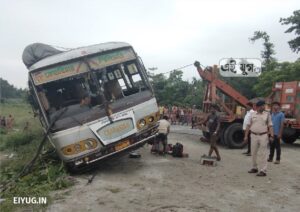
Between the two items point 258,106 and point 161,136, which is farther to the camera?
point 161,136

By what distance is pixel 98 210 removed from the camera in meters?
6.62

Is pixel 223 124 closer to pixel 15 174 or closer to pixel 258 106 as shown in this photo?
pixel 258 106

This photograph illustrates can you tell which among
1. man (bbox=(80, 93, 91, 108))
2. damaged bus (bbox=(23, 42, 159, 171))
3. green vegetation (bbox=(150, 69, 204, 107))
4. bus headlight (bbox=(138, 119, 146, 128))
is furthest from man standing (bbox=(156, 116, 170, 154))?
green vegetation (bbox=(150, 69, 204, 107))

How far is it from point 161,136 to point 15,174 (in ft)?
14.3

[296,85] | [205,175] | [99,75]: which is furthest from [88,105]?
[296,85]

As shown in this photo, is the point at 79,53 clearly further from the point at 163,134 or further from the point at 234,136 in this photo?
the point at 234,136

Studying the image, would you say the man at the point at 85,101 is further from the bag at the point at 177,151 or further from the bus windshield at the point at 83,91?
the bag at the point at 177,151

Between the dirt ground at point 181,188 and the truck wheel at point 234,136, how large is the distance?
3109 mm

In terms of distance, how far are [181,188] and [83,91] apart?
332 cm

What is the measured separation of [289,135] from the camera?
16000mm

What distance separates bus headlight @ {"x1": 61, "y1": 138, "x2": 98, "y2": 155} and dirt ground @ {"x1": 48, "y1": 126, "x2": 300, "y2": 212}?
0.63 m

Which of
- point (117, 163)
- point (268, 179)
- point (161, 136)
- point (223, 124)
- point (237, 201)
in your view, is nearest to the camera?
point (237, 201)

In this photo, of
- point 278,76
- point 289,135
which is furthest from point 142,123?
point 278,76

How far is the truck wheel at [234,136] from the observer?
48.4 feet
